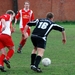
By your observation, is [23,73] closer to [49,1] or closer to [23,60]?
[23,60]

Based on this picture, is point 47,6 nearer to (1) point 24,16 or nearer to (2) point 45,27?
(1) point 24,16

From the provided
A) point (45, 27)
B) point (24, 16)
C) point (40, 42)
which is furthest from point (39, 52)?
point (24, 16)

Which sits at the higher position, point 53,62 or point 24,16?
point 24,16

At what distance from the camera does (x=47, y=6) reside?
3688 cm

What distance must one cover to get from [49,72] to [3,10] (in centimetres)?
2697

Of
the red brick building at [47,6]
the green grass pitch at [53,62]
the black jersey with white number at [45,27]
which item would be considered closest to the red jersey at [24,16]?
the green grass pitch at [53,62]

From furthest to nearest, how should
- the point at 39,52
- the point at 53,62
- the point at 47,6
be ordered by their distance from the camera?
the point at 47,6 → the point at 53,62 → the point at 39,52

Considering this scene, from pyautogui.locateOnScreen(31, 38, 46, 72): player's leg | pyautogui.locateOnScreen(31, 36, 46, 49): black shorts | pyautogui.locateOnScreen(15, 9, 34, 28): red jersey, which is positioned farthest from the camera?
pyautogui.locateOnScreen(15, 9, 34, 28): red jersey

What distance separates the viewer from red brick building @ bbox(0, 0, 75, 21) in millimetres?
36594

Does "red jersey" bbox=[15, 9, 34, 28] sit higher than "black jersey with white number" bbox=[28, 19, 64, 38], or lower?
lower

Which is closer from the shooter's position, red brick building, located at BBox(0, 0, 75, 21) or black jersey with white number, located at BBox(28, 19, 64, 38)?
black jersey with white number, located at BBox(28, 19, 64, 38)

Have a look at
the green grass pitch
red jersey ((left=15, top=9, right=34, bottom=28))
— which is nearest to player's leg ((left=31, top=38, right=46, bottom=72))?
the green grass pitch

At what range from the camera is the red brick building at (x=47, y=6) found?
36594 mm

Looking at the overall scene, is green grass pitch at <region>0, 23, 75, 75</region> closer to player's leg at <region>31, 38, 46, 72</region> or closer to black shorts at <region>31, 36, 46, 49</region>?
player's leg at <region>31, 38, 46, 72</region>
